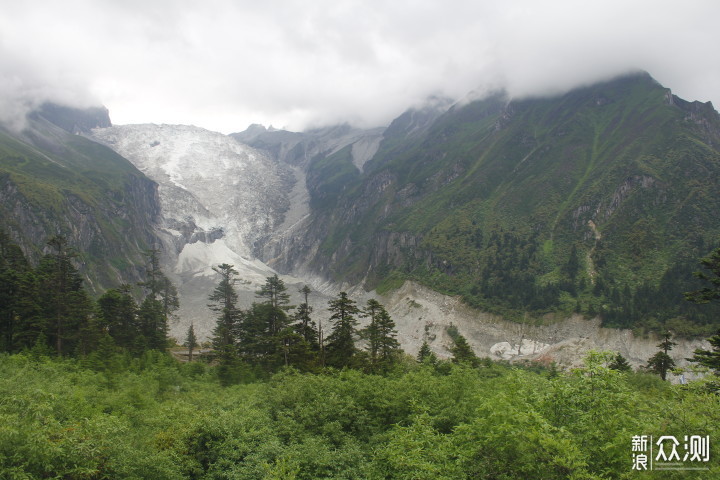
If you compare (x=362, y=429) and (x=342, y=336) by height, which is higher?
(x=342, y=336)

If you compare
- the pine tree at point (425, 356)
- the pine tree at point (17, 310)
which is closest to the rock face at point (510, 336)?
the pine tree at point (425, 356)

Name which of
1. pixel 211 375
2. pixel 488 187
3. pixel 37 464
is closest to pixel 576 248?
pixel 488 187

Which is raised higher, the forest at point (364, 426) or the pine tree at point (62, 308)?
the pine tree at point (62, 308)

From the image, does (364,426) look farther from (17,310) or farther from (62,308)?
(17,310)

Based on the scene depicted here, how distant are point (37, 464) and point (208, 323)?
118229 millimetres

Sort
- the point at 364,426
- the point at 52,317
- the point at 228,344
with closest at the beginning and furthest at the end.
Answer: the point at 364,426 < the point at 52,317 < the point at 228,344

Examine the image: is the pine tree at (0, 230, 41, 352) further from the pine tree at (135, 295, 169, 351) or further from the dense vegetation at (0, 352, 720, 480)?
the dense vegetation at (0, 352, 720, 480)

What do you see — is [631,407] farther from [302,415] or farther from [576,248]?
[576,248]

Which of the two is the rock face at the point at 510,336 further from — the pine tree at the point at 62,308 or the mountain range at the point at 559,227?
the pine tree at the point at 62,308

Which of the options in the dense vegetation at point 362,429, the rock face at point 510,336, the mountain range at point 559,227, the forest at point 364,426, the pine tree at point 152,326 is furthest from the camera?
the mountain range at point 559,227

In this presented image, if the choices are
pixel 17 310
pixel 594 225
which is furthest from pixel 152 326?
pixel 594 225

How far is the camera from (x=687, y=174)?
5320 inches

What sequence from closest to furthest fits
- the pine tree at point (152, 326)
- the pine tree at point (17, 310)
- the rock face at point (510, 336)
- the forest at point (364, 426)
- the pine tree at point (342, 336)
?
the forest at point (364, 426), the pine tree at point (17, 310), the pine tree at point (342, 336), the pine tree at point (152, 326), the rock face at point (510, 336)

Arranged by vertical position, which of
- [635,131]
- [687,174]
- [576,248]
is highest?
[635,131]
